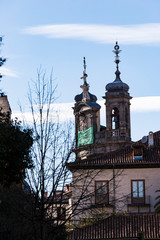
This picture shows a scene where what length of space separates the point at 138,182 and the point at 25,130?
27849mm

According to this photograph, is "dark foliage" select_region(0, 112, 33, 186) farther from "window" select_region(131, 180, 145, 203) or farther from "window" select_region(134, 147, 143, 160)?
"window" select_region(134, 147, 143, 160)

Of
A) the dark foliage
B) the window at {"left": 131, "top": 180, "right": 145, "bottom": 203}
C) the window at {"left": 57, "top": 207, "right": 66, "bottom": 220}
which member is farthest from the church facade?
the dark foliage

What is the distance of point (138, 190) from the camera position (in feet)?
153

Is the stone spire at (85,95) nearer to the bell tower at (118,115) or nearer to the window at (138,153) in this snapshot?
the bell tower at (118,115)

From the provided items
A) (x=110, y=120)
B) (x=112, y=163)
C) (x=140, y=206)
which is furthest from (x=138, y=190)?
(x=110, y=120)

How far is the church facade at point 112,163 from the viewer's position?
20219 mm

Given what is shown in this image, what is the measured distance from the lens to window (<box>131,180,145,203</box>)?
4597 cm

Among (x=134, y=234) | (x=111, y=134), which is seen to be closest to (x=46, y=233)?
(x=134, y=234)

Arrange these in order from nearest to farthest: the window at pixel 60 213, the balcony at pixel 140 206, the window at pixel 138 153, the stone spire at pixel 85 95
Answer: the window at pixel 60 213
the balcony at pixel 140 206
the window at pixel 138 153
the stone spire at pixel 85 95

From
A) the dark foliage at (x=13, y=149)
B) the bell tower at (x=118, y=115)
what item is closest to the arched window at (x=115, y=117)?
the bell tower at (x=118, y=115)

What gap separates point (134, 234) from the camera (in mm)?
37844

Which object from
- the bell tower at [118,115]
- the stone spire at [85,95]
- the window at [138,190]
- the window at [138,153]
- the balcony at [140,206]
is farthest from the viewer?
the stone spire at [85,95]

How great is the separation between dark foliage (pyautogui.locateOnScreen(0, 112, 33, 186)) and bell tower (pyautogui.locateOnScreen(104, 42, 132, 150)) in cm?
5000

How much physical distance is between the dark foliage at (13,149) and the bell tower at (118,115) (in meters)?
50.0
